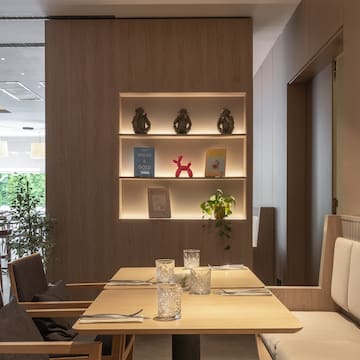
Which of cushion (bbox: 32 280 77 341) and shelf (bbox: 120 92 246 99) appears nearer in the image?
cushion (bbox: 32 280 77 341)

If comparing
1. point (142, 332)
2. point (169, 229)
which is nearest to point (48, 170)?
point (169, 229)

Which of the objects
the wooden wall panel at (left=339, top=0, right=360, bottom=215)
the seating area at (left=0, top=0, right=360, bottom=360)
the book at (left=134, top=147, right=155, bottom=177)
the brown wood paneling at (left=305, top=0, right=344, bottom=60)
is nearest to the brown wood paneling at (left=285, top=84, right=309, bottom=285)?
the seating area at (left=0, top=0, right=360, bottom=360)

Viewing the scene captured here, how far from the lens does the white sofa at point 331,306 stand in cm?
274

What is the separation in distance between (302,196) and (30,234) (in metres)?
2.76

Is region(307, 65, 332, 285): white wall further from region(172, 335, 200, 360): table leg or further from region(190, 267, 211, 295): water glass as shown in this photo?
region(172, 335, 200, 360): table leg

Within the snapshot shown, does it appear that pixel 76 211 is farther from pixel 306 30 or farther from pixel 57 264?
pixel 306 30

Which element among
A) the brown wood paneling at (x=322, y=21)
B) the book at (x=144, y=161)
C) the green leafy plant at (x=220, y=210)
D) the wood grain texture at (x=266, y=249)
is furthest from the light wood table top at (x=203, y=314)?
the wood grain texture at (x=266, y=249)

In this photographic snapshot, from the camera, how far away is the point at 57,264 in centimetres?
543

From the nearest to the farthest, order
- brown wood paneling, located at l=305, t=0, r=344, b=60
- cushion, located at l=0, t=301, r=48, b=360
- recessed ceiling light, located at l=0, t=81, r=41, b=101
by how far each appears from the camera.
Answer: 1. cushion, located at l=0, t=301, r=48, b=360
2. brown wood paneling, located at l=305, t=0, r=344, b=60
3. recessed ceiling light, located at l=0, t=81, r=41, b=101

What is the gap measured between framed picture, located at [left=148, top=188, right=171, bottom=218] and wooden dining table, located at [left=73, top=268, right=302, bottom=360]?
93.4 inches

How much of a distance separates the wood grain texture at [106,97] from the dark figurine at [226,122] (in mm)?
193

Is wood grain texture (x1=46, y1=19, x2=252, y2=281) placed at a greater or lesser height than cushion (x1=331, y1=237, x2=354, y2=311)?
greater

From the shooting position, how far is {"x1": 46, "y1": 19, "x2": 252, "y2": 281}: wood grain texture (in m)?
5.40

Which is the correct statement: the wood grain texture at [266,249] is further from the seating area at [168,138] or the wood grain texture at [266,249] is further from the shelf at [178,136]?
the shelf at [178,136]
